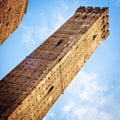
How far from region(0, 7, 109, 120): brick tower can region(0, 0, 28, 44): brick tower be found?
180cm

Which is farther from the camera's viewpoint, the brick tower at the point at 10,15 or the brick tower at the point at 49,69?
the brick tower at the point at 10,15

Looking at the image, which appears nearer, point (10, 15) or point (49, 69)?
point (49, 69)

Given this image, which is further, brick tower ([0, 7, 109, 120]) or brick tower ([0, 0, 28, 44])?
brick tower ([0, 0, 28, 44])

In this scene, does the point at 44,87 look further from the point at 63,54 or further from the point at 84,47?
the point at 84,47

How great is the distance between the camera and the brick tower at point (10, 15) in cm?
1529

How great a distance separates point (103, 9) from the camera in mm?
22406

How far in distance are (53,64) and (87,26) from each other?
15.9 feet

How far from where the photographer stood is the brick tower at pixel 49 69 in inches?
560

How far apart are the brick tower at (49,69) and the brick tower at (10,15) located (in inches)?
70.7

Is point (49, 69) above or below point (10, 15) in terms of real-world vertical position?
below

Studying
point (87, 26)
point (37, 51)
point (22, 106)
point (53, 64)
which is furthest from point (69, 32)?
point (22, 106)

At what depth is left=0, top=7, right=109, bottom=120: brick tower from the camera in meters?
14.2

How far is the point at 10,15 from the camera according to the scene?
1642cm

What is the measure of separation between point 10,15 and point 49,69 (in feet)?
11.3
